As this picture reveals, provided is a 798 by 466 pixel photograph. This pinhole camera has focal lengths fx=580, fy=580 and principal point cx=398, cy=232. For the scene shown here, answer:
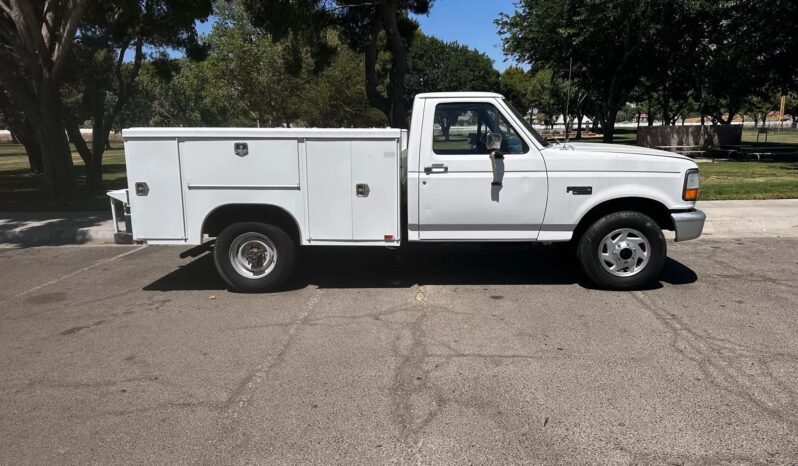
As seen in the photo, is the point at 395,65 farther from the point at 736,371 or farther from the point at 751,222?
the point at 736,371

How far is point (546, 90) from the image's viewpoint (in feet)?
198

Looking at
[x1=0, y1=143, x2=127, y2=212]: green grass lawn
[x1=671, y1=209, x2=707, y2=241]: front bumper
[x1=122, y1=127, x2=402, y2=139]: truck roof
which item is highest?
[x1=122, y1=127, x2=402, y2=139]: truck roof

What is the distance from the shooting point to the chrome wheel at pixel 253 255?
20.4ft

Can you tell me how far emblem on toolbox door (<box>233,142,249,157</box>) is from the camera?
5.85 m

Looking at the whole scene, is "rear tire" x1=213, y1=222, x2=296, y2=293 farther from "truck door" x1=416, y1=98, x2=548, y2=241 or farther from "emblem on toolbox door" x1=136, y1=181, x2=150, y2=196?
"truck door" x1=416, y1=98, x2=548, y2=241

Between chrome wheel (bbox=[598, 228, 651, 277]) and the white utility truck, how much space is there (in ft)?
0.04

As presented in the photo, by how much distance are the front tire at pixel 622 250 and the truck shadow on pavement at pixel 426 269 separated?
356 mm

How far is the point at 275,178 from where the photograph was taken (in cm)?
596

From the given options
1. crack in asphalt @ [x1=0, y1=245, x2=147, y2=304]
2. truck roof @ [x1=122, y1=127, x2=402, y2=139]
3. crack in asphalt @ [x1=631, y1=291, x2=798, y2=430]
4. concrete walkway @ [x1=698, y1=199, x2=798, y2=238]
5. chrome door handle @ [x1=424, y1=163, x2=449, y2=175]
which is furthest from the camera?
concrete walkway @ [x1=698, y1=199, x2=798, y2=238]

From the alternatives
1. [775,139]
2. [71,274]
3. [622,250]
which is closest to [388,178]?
Result: [622,250]

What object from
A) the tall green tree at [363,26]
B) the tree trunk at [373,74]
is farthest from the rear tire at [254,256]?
the tree trunk at [373,74]

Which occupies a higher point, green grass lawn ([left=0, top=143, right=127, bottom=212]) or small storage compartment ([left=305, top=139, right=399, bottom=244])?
small storage compartment ([left=305, top=139, right=399, bottom=244])

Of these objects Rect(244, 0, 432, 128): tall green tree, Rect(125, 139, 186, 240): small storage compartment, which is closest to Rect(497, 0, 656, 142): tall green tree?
Rect(244, 0, 432, 128): tall green tree

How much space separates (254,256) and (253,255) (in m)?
0.02
